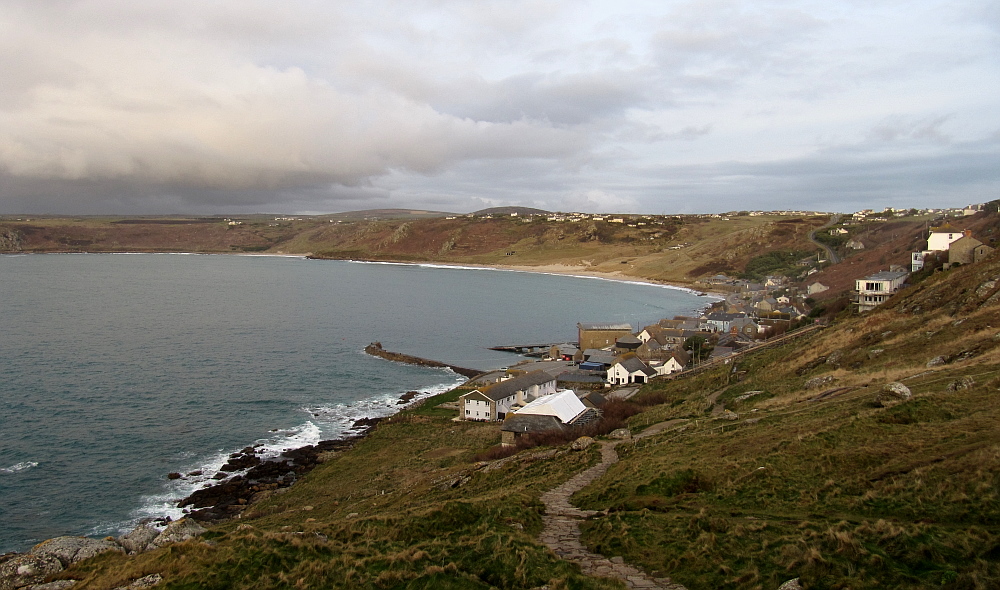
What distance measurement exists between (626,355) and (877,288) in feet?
66.6

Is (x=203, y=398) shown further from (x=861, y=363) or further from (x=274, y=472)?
(x=861, y=363)

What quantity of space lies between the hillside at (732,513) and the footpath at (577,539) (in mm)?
237

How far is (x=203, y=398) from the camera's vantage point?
150 feet

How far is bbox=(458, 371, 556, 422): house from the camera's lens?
130 feet

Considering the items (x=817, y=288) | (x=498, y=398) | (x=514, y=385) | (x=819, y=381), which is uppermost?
(x=819, y=381)

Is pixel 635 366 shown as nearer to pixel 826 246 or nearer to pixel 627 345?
pixel 627 345

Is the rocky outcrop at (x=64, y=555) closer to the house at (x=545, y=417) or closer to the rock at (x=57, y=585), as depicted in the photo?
the rock at (x=57, y=585)

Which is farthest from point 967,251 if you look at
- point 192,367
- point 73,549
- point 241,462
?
point 192,367

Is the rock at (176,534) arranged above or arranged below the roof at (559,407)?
above

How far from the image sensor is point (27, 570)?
11242 mm

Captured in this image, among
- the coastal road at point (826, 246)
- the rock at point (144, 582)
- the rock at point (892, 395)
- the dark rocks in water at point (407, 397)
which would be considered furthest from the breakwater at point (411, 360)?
the coastal road at point (826, 246)

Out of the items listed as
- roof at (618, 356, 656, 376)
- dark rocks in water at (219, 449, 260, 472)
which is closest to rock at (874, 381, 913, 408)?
dark rocks in water at (219, 449, 260, 472)

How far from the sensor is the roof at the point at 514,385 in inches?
1576

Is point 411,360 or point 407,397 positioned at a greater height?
point 411,360
